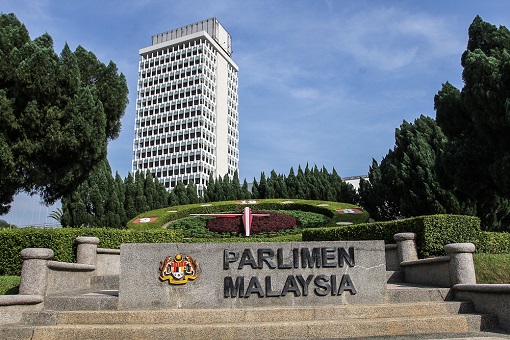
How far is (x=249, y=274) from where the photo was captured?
7.36m

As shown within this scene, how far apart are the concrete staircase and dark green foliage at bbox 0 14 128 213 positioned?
7.14m

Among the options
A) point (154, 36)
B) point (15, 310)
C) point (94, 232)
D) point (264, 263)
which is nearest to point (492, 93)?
point (264, 263)

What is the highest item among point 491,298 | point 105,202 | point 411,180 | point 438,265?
point 411,180

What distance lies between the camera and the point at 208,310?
6.80m

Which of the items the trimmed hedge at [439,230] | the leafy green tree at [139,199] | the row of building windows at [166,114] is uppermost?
the row of building windows at [166,114]

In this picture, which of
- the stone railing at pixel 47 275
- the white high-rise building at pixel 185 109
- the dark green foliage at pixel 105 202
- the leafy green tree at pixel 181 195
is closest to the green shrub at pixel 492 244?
the stone railing at pixel 47 275

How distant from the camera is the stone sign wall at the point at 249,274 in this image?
7.17 m

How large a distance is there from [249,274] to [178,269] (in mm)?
1309

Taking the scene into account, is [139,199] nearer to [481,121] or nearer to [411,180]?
[411,180]

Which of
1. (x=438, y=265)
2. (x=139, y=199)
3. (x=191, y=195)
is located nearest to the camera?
(x=438, y=265)

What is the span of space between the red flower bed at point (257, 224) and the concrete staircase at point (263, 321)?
14005 mm

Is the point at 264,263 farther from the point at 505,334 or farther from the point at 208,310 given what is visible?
the point at 505,334

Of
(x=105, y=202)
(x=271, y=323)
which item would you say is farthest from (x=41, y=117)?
(x=105, y=202)

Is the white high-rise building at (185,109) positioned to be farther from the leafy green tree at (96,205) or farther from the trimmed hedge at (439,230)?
the trimmed hedge at (439,230)
